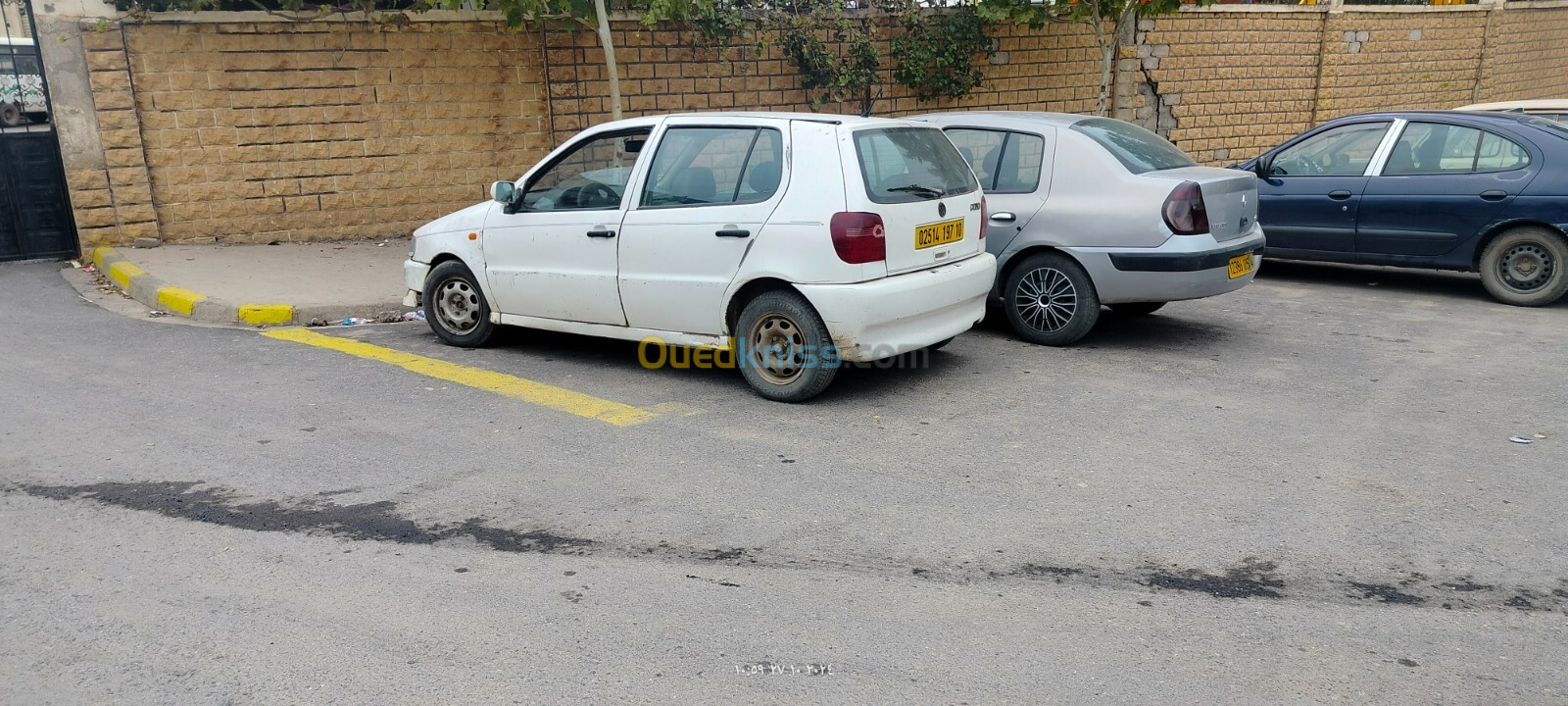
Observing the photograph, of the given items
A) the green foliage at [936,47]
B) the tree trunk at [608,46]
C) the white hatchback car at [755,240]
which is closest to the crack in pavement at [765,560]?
the white hatchback car at [755,240]

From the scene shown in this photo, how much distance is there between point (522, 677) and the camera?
10.9 ft

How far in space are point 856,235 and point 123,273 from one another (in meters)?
7.26

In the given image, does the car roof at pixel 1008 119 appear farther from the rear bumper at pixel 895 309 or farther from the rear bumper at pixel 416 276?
the rear bumper at pixel 416 276

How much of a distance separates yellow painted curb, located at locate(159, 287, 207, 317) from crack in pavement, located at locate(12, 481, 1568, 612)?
162 inches

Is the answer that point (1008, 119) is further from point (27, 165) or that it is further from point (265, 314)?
point (27, 165)

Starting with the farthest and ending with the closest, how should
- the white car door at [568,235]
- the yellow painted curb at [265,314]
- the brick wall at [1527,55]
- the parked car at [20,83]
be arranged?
the brick wall at [1527,55] < the parked car at [20,83] < the yellow painted curb at [265,314] < the white car door at [568,235]

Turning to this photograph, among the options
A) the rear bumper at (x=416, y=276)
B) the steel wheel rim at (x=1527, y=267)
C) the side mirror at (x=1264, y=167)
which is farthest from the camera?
the side mirror at (x=1264, y=167)

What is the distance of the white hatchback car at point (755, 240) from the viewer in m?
5.87

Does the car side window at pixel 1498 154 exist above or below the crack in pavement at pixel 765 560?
above

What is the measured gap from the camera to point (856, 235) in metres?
5.77

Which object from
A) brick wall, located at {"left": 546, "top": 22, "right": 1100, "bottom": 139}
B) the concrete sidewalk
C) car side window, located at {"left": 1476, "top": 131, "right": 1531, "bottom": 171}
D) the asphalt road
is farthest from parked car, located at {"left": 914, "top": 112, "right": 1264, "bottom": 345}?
brick wall, located at {"left": 546, "top": 22, "right": 1100, "bottom": 139}

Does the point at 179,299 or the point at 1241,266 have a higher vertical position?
→ the point at 1241,266

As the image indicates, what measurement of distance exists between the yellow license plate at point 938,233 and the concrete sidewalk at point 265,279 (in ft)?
15.7

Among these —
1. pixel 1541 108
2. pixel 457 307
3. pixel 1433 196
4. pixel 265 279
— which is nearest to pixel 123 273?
pixel 265 279
